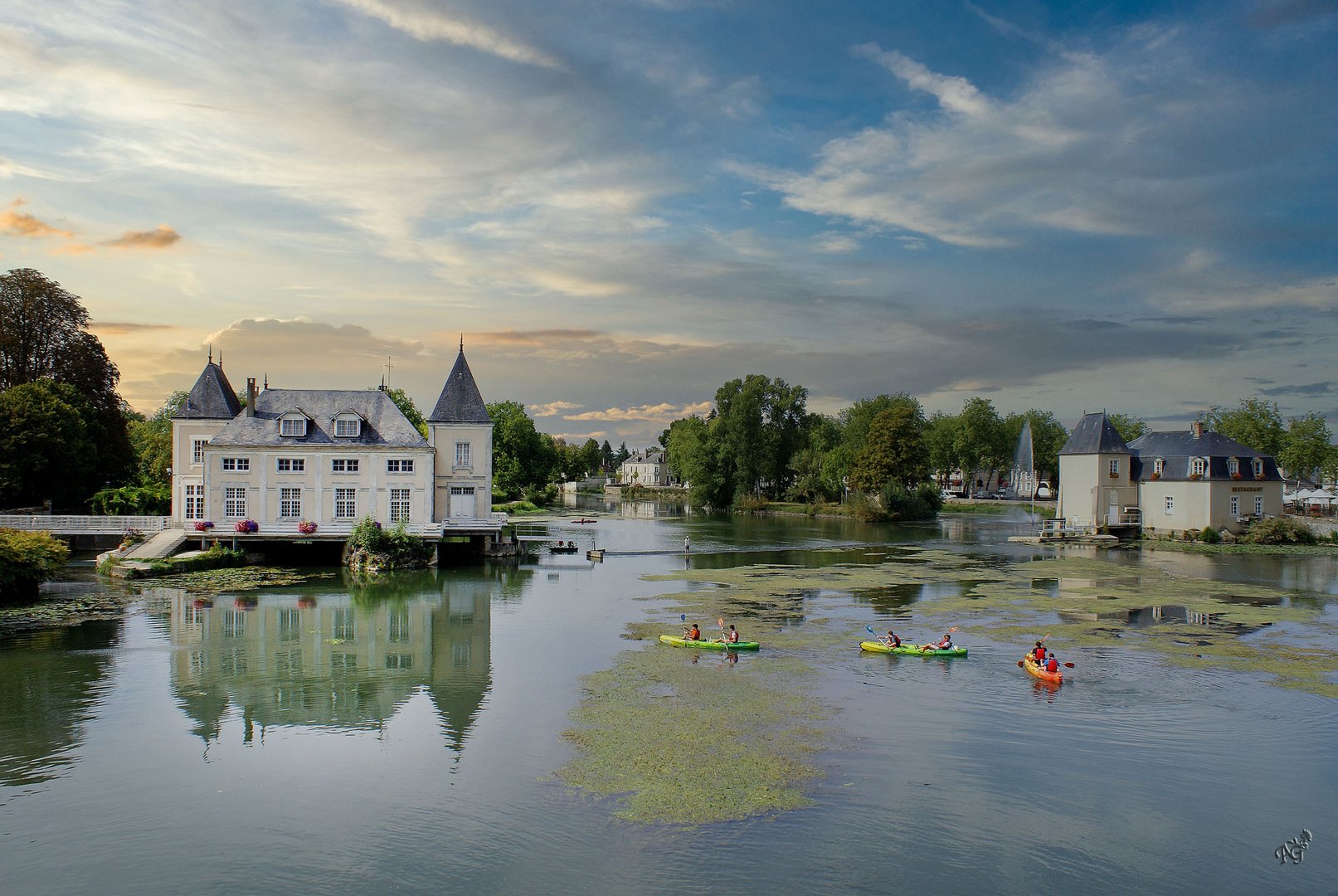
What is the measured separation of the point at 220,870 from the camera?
39.0 feet

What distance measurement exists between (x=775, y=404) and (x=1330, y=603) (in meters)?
87.4

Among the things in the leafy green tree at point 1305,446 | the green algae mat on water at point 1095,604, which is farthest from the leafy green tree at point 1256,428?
the green algae mat on water at point 1095,604

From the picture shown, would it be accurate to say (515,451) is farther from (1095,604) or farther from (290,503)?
(1095,604)

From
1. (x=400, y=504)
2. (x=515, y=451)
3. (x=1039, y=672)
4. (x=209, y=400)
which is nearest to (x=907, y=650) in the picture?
(x=1039, y=672)

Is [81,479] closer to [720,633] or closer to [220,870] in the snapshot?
[720,633]

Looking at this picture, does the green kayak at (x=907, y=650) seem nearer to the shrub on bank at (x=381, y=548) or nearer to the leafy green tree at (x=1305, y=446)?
the shrub on bank at (x=381, y=548)

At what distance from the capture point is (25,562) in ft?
105

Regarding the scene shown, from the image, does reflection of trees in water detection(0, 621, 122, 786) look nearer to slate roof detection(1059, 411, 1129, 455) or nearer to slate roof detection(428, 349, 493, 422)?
slate roof detection(428, 349, 493, 422)

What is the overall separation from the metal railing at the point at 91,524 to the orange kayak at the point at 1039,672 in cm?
4176

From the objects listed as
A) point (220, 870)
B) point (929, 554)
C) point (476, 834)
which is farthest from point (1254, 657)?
point (929, 554)

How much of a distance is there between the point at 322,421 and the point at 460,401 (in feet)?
23.7

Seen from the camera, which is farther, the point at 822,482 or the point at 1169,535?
the point at 822,482

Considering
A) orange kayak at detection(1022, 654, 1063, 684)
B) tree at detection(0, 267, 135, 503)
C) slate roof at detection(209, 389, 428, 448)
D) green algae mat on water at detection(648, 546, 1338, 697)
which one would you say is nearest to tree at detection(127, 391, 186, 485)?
tree at detection(0, 267, 135, 503)

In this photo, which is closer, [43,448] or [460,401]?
[460,401]
